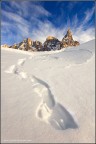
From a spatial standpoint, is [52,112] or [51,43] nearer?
[52,112]

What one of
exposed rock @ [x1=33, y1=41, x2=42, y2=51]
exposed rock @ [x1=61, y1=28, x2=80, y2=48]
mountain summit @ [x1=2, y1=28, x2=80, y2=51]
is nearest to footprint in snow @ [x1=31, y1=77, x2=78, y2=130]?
mountain summit @ [x1=2, y1=28, x2=80, y2=51]

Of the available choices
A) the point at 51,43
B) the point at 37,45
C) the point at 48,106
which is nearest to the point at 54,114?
the point at 48,106

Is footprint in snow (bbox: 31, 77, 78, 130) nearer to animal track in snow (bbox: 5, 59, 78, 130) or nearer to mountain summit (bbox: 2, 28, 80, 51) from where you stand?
animal track in snow (bbox: 5, 59, 78, 130)

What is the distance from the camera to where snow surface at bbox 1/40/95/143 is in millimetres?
2480

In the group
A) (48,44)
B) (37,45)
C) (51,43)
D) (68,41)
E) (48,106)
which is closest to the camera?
(48,106)

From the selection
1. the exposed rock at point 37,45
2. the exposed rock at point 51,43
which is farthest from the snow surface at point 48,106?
the exposed rock at point 51,43

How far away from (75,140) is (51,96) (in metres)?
1.25

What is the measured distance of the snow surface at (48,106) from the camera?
2480 mm

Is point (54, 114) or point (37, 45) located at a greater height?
point (37, 45)

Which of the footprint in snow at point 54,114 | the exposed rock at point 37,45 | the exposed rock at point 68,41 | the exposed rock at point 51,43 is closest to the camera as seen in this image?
the footprint in snow at point 54,114

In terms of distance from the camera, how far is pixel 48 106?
3.22 meters

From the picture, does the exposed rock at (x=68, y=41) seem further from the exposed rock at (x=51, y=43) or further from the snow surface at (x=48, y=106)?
the snow surface at (x=48, y=106)

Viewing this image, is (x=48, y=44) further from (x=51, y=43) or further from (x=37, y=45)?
(x=37, y=45)

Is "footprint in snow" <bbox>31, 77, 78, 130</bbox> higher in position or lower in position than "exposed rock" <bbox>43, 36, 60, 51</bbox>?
lower
